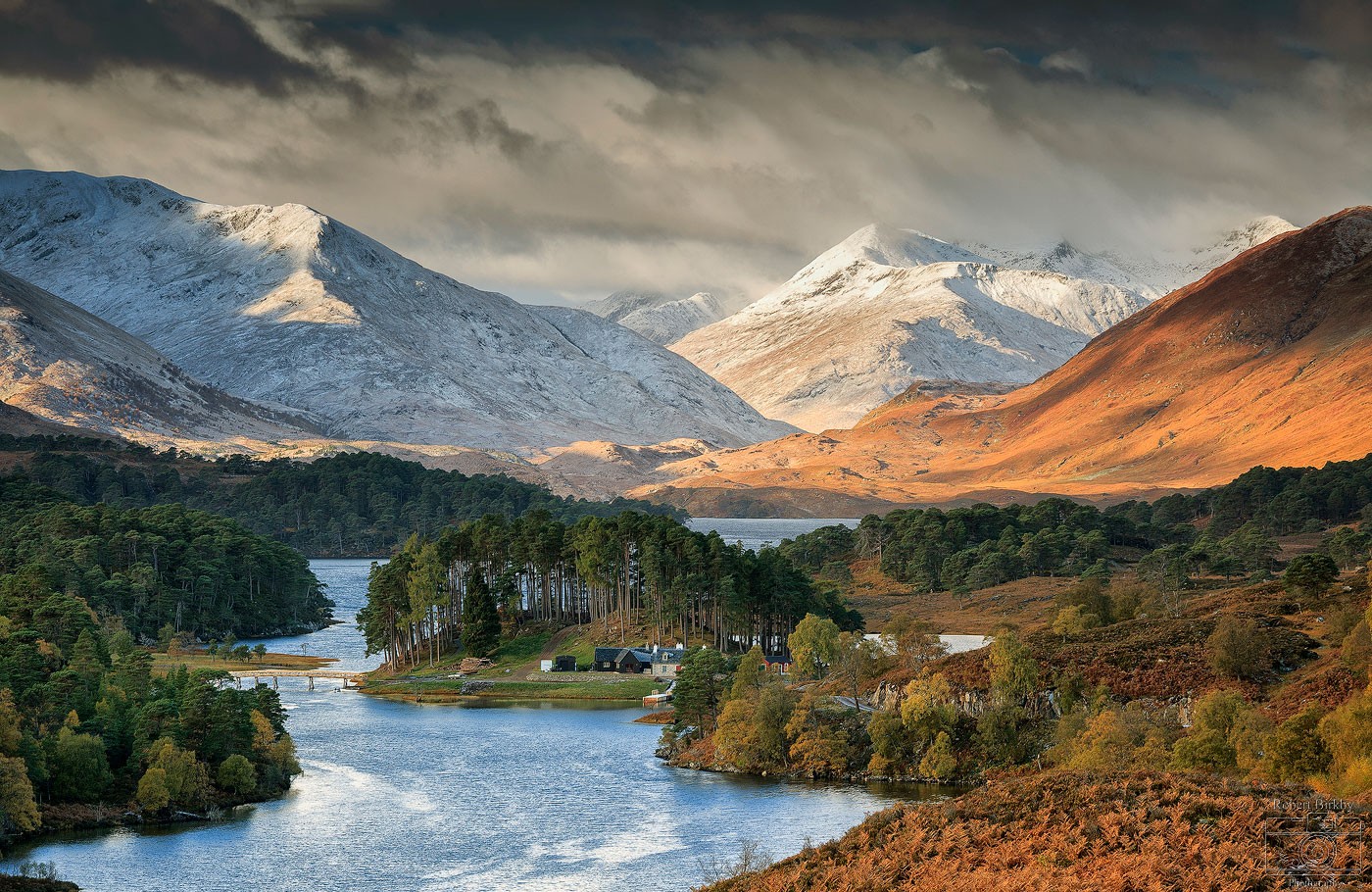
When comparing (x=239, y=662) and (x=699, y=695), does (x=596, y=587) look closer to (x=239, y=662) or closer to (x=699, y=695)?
(x=239, y=662)

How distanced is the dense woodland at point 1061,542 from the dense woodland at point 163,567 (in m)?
64.9

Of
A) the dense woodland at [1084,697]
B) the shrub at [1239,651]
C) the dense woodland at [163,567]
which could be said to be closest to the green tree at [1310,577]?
the dense woodland at [1084,697]

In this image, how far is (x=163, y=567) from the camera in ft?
525

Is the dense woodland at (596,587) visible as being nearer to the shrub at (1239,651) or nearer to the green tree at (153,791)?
the shrub at (1239,651)

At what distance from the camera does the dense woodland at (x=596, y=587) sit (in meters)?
124

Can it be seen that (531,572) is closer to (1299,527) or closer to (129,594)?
(129,594)

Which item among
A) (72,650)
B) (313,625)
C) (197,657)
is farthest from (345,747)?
(313,625)

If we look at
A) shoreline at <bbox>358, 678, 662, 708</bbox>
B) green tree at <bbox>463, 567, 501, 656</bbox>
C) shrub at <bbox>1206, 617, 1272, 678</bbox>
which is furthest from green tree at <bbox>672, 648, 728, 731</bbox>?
green tree at <bbox>463, 567, 501, 656</bbox>

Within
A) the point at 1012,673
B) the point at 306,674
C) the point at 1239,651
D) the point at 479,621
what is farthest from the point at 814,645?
the point at 306,674

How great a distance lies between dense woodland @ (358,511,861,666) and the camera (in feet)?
407

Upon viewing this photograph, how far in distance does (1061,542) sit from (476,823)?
111270 millimetres

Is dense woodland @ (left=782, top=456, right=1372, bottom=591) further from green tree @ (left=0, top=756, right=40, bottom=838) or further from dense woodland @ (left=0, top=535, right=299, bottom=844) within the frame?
green tree @ (left=0, top=756, right=40, bottom=838)

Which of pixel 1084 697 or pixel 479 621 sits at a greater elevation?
pixel 479 621

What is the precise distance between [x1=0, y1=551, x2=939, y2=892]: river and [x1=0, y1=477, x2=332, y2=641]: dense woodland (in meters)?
59.9
